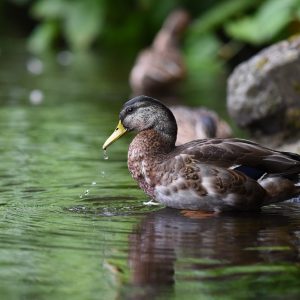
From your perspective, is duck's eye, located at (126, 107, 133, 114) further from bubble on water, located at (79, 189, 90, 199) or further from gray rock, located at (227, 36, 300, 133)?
gray rock, located at (227, 36, 300, 133)

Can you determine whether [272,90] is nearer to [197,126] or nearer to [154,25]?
[197,126]

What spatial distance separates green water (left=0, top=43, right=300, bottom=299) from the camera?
5242 mm

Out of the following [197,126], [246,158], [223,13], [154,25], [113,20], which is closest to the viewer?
[246,158]

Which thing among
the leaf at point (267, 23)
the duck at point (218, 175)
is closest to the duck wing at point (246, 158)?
the duck at point (218, 175)

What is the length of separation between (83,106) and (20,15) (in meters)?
14.4

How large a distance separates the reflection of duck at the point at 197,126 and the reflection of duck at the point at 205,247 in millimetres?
2845

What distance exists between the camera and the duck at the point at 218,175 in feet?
23.8

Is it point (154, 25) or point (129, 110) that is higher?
point (154, 25)

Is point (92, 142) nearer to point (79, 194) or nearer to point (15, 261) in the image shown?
point (79, 194)

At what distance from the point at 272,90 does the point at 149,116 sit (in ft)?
11.1

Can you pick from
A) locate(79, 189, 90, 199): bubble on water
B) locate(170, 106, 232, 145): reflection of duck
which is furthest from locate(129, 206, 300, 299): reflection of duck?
locate(170, 106, 232, 145): reflection of duck

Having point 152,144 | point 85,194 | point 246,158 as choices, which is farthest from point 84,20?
point 246,158

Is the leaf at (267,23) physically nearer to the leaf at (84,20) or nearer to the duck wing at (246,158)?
the leaf at (84,20)

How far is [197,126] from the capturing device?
1075cm
